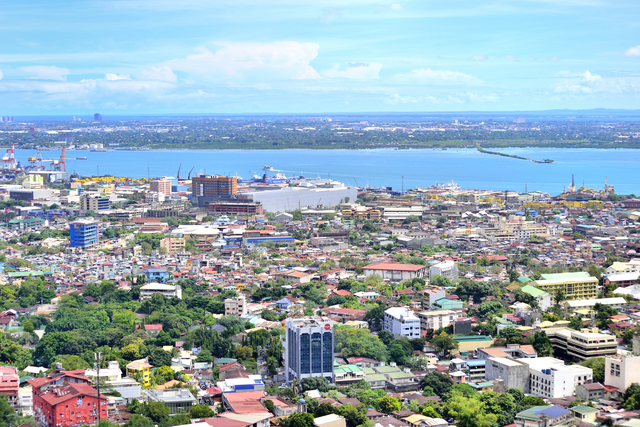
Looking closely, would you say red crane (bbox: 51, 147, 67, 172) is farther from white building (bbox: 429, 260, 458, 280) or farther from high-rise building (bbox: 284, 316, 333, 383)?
high-rise building (bbox: 284, 316, 333, 383)

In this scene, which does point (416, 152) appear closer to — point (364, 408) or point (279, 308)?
point (279, 308)

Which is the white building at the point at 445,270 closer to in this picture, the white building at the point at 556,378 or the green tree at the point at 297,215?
the white building at the point at 556,378

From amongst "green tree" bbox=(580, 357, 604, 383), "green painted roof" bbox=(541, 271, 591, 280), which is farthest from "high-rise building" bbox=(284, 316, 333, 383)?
"green painted roof" bbox=(541, 271, 591, 280)

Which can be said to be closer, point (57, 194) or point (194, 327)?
point (194, 327)

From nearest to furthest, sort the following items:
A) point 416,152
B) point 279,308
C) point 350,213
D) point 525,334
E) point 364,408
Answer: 1. point 364,408
2. point 525,334
3. point 279,308
4. point 350,213
5. point 416,152

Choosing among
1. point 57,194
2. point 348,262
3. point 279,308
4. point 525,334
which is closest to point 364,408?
point 525,334

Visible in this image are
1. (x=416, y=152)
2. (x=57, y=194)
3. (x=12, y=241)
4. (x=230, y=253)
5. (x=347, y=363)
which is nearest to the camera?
(x=347, y=363)

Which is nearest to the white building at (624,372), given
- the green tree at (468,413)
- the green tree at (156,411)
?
the green tree at (468,413)
